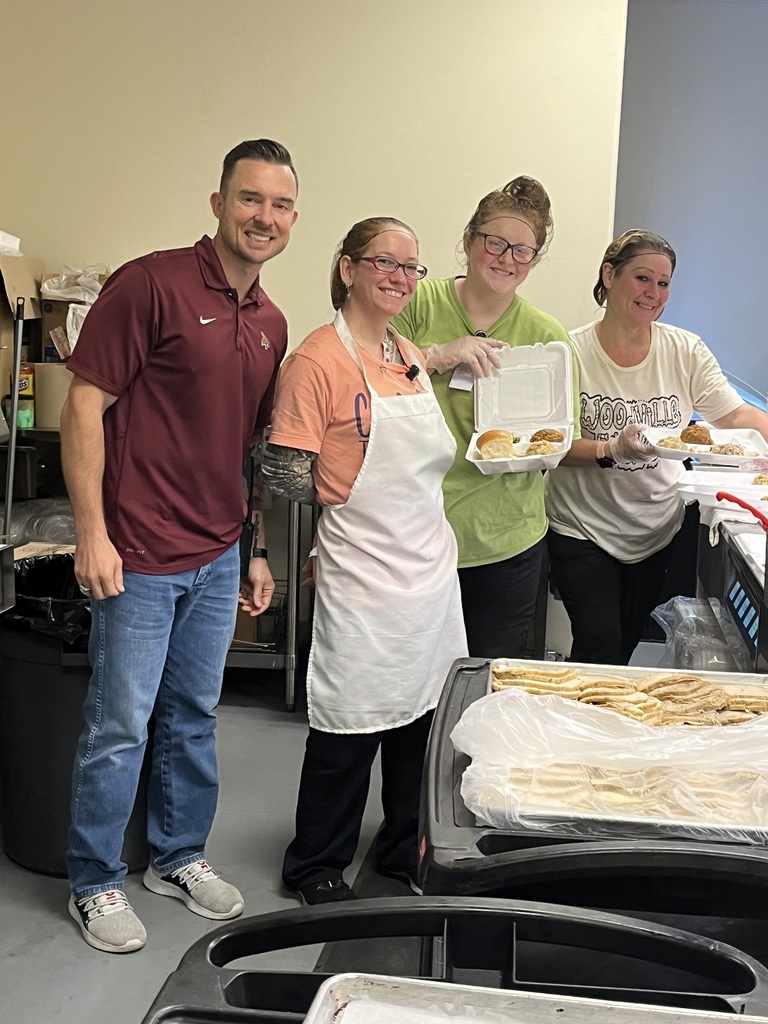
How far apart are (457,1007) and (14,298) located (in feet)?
10.2

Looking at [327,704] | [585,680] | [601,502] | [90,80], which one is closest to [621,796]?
[585,680]

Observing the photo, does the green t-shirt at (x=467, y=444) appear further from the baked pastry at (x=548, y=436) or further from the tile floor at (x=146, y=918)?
the tile floor at (x=146, y=918)

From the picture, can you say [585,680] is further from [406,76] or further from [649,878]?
[406,76]

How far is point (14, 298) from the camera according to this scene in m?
3.31

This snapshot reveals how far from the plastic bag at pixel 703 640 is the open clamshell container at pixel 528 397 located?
454 millimetres

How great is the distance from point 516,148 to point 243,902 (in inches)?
99.9

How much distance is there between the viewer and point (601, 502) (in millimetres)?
2574

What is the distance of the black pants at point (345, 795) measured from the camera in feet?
7.25

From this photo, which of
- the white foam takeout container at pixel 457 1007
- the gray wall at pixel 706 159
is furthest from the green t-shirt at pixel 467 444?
the gray wall at pixel 706 159

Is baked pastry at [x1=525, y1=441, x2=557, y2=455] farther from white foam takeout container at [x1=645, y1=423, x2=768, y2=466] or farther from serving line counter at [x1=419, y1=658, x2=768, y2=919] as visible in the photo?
serving line counter at [x1=419, y1=658, x2=768, y2=919]

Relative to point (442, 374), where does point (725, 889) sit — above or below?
below

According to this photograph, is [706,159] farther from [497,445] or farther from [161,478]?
[161,478]

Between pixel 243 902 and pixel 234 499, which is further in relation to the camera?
pixel 243 902

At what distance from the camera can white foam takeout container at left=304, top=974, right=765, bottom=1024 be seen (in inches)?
23.8
